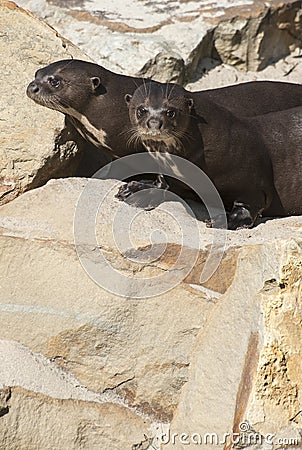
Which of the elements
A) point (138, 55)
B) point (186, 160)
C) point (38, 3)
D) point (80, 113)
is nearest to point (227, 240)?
point (186, 160)

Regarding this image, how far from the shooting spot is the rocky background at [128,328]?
3965 millimetres

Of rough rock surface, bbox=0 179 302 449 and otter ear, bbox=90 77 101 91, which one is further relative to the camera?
otter ear, bbox=90 77 101 91

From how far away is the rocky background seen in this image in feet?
13.0

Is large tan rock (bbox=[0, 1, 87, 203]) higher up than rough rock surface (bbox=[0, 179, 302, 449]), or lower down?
higher up

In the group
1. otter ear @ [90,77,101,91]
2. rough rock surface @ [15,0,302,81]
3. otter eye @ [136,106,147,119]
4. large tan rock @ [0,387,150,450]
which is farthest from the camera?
rough rock surface @ [15,0,302,81]

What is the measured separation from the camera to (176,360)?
174 inches

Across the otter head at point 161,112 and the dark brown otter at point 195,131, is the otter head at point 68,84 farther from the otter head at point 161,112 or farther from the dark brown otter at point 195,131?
the otter head at point 161,112

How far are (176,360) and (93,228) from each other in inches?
28.7
